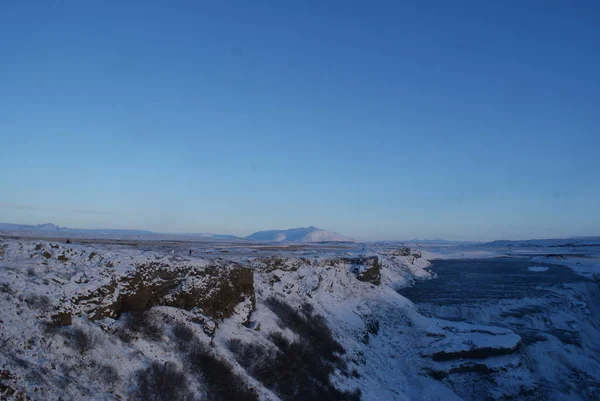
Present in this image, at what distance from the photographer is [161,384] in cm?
1238

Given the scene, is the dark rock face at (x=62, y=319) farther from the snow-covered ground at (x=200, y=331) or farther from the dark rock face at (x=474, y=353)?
the dark rock face at (x=474, y=353)

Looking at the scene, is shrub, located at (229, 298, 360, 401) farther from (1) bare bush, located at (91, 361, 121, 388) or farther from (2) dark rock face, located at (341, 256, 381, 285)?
(2) dark rock face, located at (341, 256, 381, 285)

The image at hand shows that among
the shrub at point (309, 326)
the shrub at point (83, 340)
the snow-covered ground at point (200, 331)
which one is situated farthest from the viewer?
the shrub at point (309, 326)

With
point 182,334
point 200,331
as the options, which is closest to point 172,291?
point 200,331

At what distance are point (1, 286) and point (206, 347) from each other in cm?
712

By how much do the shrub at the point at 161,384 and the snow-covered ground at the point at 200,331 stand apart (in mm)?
98

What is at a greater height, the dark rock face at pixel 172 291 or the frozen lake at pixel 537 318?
the dark rock face at pixel 172 291

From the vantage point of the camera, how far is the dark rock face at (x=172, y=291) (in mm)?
14219

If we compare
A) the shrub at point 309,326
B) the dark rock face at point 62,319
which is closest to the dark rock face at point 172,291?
the dark rock face at point 62,319

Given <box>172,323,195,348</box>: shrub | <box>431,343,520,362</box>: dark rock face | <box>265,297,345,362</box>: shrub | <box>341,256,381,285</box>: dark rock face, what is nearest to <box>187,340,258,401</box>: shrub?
<box>172,323,195,348</box>: shrub

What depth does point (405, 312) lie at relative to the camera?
33.3 meters

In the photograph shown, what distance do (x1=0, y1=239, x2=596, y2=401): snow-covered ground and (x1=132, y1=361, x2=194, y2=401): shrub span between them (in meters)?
0.10

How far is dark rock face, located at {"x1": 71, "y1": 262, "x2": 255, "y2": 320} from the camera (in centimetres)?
1422

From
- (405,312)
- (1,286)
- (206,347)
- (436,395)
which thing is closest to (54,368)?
(1,286)
